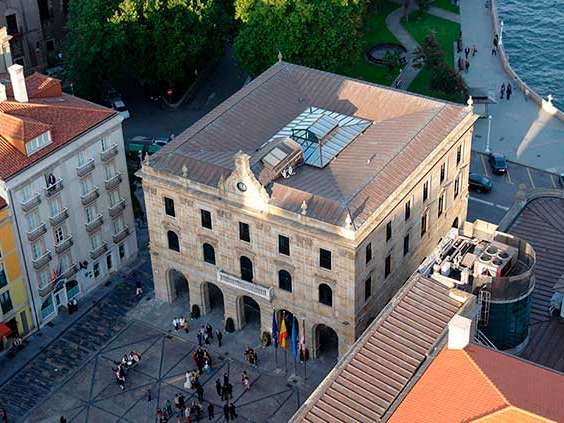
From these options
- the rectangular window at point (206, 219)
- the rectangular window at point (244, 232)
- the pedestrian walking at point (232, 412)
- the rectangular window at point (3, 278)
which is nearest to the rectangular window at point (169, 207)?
the rectangular window at point (206, 219)

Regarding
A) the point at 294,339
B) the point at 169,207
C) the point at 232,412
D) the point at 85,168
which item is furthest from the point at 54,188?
the point at 232,412

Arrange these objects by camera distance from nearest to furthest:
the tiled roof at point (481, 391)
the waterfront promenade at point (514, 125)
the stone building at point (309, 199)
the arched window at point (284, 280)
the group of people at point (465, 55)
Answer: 1. the tiled roof at point (481, 391)
2. the stone building at point (309, 199)
3. the arched window at point (284, 280)
4. the waterfront promenade at point (514, 125)
5. the group of people at point (465, 55)

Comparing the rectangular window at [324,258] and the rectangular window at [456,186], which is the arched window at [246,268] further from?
the rectangular window at [456,186]

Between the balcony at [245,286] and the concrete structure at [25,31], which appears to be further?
the concrete structure at [25,31]

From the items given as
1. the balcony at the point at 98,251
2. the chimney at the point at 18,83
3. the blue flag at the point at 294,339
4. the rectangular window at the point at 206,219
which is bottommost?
the blue flag at the point at 294,339

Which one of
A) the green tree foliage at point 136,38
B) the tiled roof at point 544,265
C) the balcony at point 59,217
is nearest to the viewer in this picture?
the tiled roof at point 544,265

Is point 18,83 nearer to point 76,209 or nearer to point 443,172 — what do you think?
point 76,209
